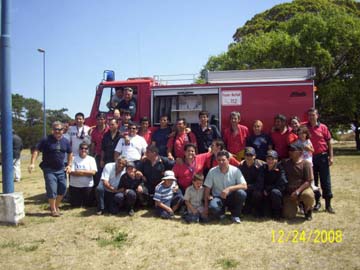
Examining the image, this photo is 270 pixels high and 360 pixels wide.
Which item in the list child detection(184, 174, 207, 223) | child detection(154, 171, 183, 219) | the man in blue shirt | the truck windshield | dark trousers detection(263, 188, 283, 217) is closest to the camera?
dark trousers detection(263, 188, 283, 217)

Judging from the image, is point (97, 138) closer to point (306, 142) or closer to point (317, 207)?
point (306, 142)

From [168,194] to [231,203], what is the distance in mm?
1199

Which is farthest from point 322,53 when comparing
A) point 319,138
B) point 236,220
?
point 236,220

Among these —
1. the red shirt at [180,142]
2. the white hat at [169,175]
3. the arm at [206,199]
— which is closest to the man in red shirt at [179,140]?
the red shirt at [180,142]

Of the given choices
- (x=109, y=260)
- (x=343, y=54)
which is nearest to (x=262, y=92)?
(x=109, y=260)

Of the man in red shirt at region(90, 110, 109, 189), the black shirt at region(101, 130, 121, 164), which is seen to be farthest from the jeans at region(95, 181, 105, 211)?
the man in red shirt at region(90, 110, 109, 189)

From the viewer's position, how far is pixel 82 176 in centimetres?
769

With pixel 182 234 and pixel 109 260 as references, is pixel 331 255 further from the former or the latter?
pixel 109 260

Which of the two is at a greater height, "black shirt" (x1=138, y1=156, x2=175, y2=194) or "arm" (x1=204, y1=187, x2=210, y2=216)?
"black shirt" (x1=138, y1=156, x2=175, y2=194)

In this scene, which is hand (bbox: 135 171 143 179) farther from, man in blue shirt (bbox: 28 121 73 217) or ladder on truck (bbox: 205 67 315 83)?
ladder on truck (bbox: 205 67 315 83)

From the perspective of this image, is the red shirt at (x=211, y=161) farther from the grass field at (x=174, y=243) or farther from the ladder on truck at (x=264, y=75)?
the ladder on truck at (x=264, y=75)

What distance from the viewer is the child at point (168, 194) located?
22.5 ft

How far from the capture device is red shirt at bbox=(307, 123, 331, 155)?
23.1 ft

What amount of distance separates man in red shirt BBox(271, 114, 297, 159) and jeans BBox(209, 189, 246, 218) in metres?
1.39
